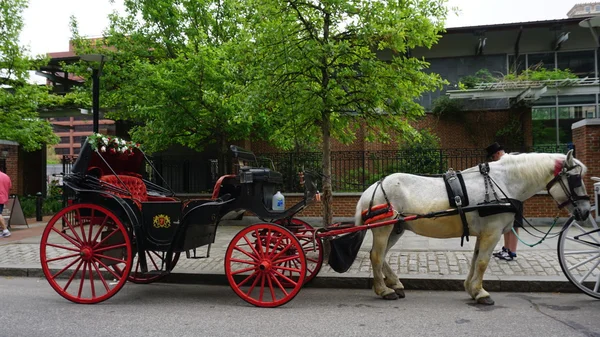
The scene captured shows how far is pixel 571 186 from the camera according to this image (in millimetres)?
5242

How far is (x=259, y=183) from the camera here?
598cm

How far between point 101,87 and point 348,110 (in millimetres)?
10373

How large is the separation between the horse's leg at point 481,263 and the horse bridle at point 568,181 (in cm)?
88

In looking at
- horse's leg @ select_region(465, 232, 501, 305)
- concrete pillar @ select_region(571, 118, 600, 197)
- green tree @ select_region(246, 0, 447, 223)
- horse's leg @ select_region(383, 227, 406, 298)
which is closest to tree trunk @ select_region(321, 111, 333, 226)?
green tree @ select_region(246, 0, 447, 223)

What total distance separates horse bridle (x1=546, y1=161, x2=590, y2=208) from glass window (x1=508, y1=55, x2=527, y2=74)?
16.8 m

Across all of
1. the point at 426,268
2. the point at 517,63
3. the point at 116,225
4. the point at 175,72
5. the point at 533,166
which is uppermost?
the point at 517,63

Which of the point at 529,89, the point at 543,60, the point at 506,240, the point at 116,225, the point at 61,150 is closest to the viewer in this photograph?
the point at 116,225

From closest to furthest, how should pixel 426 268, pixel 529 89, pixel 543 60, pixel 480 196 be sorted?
pixel 480 196 < pixel 426 268 < pixel 529 89 < pixel 543 60

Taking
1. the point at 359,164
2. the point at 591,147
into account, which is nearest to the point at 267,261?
the point at 359,164

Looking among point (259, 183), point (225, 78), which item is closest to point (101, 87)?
point (225, 78)

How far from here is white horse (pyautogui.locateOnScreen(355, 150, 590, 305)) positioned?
5.30m

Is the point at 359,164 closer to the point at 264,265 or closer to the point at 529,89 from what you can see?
the point at 529,89

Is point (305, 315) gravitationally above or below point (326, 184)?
below

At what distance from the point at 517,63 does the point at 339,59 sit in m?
16.4
